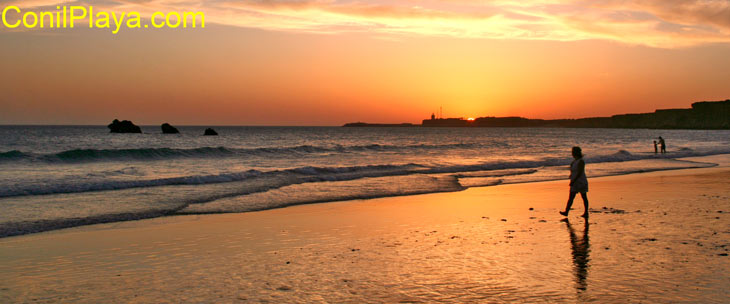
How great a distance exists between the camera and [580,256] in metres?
8.25

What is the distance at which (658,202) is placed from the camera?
48.1ft

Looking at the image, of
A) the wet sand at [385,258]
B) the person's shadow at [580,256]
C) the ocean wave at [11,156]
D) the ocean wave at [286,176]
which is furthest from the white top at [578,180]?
the ocean wave at [11,156]

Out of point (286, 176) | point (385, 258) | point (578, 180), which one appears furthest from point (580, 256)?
point (286, 176)

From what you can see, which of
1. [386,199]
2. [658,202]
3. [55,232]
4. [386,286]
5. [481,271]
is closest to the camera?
[386,286]

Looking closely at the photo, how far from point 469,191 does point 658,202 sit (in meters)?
5.91

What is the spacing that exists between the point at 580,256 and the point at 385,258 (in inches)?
118

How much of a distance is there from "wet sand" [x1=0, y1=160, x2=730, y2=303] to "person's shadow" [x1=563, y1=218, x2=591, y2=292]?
1.2 inches

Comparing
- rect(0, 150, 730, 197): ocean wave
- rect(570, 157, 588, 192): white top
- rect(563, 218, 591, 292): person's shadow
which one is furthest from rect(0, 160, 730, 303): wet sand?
rect(0, 150, 730, 197): ocean wave

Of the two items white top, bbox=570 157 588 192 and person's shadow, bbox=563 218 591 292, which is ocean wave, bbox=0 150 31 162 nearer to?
white top, bbox=570 157 588 192

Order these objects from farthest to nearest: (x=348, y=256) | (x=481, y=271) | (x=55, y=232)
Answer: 1. (x=55, y=232)
2. (x=348, y=256)
3. (x=481, y=271)

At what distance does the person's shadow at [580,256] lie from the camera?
6.85 metres

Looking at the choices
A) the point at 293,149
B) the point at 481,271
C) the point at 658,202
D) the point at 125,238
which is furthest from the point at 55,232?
the point at 293,149

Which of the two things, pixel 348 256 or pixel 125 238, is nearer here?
pixel 348 256

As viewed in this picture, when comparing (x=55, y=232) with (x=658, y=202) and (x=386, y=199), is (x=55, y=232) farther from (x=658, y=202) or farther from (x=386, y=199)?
(x=658, y=202)
